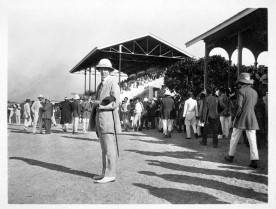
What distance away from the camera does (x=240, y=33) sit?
496 inches

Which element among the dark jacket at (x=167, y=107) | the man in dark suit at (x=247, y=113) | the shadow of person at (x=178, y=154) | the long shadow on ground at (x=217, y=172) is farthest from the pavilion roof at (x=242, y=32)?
the long shadow on ground at (x=217, y=172)

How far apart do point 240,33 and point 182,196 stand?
9005 mm

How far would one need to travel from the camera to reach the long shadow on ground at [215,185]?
5097 millimetres

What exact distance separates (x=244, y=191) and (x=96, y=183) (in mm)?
2298

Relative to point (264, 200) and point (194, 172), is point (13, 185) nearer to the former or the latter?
point (194, 172)

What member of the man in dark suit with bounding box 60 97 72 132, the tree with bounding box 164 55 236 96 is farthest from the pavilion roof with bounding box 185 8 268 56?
the tree with bounding box 164 55 236 96

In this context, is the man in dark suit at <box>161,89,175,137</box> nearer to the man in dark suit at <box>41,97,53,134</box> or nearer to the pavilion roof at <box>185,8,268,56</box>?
the pavilion roof at <box>185,8,268,56</box>

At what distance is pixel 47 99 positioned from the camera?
16.0 m

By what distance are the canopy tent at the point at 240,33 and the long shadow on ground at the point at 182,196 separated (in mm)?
5978

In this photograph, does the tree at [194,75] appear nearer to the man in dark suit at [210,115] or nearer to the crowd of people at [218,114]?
the crowd of people at [218,114]

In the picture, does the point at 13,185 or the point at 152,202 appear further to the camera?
the point at 13,185

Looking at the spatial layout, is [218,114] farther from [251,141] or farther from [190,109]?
[251,141]

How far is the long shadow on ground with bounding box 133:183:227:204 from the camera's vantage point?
4.84 metres
